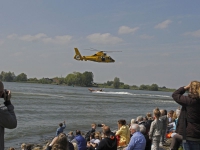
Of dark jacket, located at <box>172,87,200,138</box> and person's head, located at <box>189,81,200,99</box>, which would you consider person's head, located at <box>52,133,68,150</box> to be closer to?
dark jacket, located at <box>172,87,200,138</box>

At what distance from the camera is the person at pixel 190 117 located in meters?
5.16

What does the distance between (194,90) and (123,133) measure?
4533mm

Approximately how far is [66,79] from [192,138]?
180m

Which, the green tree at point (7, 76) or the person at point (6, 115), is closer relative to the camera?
the person at point (6, 115)

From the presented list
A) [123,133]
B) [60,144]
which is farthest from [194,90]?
[123,133]

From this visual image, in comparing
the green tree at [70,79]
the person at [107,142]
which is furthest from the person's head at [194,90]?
the green tree at [70,79]

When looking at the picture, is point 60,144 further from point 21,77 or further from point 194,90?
point 21,77

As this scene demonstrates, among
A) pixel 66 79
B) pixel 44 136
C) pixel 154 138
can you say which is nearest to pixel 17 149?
pixel 44 136

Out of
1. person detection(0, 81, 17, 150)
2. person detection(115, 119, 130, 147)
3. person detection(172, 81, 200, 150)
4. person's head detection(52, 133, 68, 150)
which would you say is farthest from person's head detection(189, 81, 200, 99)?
person detection(115, 119, 130, 147)

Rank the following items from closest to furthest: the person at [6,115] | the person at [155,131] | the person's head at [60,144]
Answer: the person at [6,115]
the person's head at [60,144]
the person at [155,131]

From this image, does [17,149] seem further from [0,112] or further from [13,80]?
[13,80]

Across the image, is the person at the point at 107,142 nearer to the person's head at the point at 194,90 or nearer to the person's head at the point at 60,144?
the person's head at the point at 194,90

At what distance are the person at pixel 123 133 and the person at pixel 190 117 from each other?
3867mm

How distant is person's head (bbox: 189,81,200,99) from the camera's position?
4964 mm
